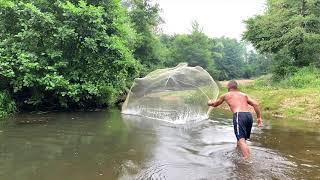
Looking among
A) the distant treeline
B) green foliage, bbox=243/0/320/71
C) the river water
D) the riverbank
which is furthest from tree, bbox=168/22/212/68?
the river water

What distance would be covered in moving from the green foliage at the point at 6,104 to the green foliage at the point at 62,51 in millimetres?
485

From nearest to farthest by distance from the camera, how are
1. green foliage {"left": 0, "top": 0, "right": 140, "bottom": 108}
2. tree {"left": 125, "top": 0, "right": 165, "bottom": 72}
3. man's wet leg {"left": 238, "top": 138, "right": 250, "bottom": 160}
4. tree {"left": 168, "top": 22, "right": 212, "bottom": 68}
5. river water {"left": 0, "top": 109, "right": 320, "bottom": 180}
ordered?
river water {"left": 0, "top": 109, "right": 320, "bottom": 180}, man's wet leg {"left": 238, "top": 138, "right": 250, "bottom": 160}, green foliage {"left": 0, "top": 0, "right": 140, "bottom": 108}, tree {"left": 125, "top": 0, "right": 165, "bottom": 72}, tree {"left": 168, "top": 22, "right": 212, "bottom": 68}

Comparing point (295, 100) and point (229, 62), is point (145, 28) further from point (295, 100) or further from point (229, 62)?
point (229, 62)

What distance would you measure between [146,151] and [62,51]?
9833 mm

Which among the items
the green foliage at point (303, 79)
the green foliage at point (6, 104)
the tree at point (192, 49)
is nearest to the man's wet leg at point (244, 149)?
the green foliage at point (6, 104)

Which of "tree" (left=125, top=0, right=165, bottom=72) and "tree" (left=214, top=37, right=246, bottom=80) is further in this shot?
"tree" (left=214, top=37, right=246, bottom=80)

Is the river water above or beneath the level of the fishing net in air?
beneath

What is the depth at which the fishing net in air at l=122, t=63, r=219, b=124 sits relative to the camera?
15359 mm

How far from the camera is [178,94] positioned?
613 inches

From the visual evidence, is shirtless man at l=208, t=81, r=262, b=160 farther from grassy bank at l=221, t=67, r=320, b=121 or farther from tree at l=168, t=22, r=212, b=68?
tree at l=168, t=22, r=212, b=68

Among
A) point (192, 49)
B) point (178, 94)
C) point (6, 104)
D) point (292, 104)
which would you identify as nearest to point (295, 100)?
point (292, 104)

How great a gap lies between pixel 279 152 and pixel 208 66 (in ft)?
193

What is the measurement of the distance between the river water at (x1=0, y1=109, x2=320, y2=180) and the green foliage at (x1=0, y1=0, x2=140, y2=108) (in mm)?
2377

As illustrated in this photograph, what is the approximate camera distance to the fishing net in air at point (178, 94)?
50.4 feet
